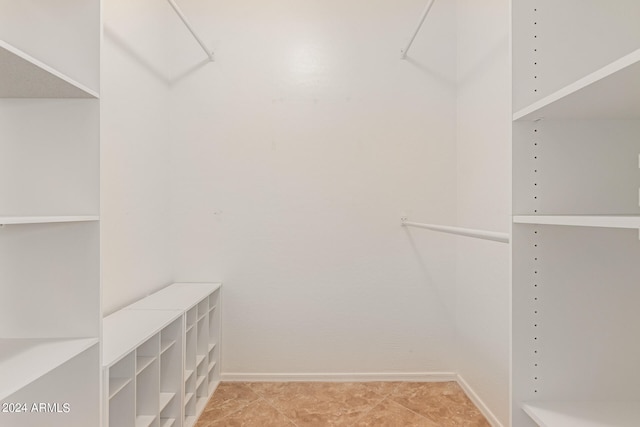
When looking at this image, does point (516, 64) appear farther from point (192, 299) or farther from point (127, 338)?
point (192, 299)

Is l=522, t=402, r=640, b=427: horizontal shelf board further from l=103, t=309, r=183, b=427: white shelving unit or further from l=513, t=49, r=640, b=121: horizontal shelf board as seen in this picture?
l=103, t=309, r=183, b=427: white shelving unit

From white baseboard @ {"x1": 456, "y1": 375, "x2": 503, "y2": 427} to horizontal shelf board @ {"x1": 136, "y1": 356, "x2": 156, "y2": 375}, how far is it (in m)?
1.90

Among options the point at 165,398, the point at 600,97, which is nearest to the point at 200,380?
the point at 165,398

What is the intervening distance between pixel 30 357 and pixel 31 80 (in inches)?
31.2

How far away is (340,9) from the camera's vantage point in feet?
9.53

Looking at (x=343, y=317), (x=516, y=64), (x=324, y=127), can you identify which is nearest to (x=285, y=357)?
(x=343, y=317)

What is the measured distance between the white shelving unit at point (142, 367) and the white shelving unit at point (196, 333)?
8cm

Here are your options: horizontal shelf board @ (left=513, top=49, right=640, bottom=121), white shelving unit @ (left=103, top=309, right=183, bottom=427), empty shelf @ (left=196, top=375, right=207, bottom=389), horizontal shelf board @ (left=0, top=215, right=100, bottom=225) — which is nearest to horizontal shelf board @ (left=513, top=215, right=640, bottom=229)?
horizontal shelf board @ (left=513, top=49, right=640, bottom=121)

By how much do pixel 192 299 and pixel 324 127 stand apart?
1.51m

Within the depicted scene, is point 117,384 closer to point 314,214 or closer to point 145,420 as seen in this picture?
point 145,420

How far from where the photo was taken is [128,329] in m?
1.75

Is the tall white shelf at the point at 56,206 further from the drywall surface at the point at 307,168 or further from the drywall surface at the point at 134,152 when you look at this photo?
the drywall surface at the point at 307,168

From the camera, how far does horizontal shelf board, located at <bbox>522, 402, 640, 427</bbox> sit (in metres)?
0.91

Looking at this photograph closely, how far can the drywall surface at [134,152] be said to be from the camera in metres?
2.07
